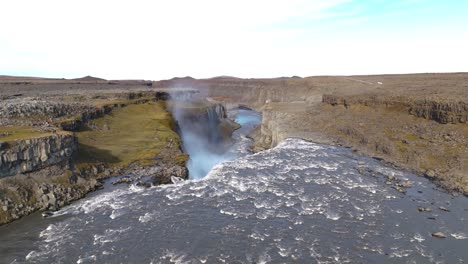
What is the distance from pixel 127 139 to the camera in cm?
5800

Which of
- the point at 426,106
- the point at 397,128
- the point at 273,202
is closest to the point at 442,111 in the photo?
the point at 426,106

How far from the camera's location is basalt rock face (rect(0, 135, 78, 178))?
3409 cm

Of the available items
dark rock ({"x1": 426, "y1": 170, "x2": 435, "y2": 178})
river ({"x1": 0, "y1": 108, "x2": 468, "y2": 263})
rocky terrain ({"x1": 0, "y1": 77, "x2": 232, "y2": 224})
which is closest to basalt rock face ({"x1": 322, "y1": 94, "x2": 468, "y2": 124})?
dark rock ({"x1": 426, "y1": 170, "x2": 435, "y2": 178})

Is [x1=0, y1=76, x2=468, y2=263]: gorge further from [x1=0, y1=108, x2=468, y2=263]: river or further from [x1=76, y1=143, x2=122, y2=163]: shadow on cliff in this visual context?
[x1=76, y1=143, x2=122, y2=163]: shadow on cliff

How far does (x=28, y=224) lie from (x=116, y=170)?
1436 centimetres

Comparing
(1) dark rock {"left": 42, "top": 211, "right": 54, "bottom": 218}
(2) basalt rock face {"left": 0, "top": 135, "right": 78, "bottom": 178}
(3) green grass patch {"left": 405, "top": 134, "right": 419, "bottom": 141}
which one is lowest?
(1) dark rock {"left": 42, "top": 211, "right": 54, "bottom": 218}

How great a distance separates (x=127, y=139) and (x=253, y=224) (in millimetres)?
33140

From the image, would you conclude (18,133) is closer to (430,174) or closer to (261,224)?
(261,224)

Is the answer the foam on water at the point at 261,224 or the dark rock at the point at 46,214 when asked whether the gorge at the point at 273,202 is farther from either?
the dark rock at the point at 46,214

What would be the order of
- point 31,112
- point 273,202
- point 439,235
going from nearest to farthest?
1. point 439,235
2. point 273,202
3. point 31,112

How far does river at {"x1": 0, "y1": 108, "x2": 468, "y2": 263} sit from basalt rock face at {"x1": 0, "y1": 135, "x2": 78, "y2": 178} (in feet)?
18.0

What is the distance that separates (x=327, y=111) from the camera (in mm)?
91562

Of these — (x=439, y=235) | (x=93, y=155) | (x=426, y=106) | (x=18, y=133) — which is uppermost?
(x=18, y=133)

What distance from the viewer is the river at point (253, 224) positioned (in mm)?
27578
